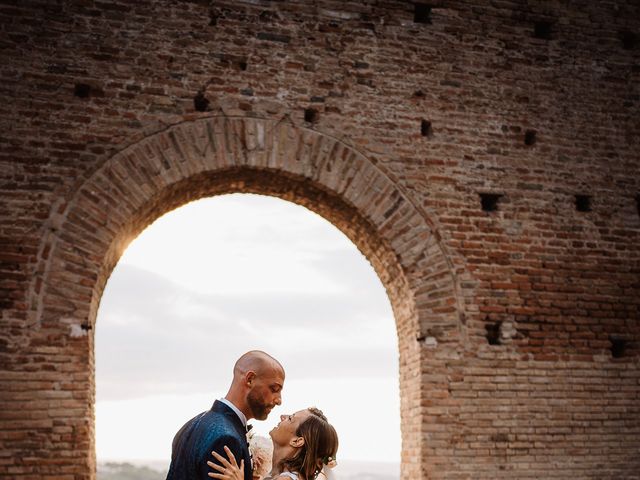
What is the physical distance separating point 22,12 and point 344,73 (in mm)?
3071

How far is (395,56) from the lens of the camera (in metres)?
7.92

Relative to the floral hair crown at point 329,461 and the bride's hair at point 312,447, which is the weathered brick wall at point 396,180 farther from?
the bride's hair at point 312,447

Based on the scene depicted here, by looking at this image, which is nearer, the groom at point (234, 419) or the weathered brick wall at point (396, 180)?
the groom at point (234, 419)

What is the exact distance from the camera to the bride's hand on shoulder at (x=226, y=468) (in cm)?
346

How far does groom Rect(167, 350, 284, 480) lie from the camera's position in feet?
11.6

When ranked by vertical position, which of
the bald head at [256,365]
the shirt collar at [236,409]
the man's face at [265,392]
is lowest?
the shirt collar at [236,409]

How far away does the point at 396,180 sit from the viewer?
24.9 feet

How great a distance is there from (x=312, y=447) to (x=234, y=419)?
466 mm

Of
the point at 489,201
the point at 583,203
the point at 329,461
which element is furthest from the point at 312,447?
the point at 583,203

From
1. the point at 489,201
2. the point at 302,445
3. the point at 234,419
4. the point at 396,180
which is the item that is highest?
the point at 396,180

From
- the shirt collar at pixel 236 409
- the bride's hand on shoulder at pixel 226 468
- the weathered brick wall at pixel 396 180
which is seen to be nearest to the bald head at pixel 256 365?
the shirt collar at pixel 236 409

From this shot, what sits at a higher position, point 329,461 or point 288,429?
point 288,429

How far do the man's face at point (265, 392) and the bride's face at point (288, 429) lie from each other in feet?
0.53

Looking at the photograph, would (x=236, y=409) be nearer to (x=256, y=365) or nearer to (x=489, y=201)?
(x=256, y=365)
